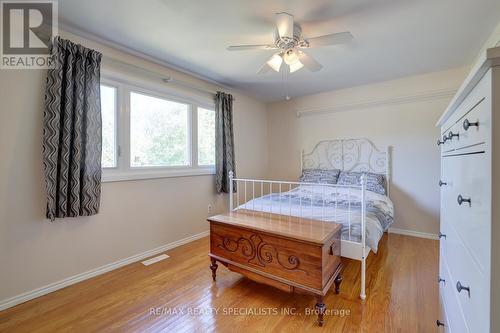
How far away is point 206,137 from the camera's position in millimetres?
3514

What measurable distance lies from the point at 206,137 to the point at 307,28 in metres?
2.05

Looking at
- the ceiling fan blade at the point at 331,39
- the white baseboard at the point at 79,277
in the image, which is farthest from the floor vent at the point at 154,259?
the ceiling fan blade at the point at 331,39

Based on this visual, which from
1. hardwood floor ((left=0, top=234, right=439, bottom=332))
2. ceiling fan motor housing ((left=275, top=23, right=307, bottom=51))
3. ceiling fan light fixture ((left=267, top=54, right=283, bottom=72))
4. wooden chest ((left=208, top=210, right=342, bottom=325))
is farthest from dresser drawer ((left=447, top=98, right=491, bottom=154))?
ceiling fan light fixture ((left=267, top=54, right=283, bottom=72))

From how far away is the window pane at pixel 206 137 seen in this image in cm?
342

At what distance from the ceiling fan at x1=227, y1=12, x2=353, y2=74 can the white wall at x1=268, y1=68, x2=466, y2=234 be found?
1.87 meters

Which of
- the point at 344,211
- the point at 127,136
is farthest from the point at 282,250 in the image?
the point at 127,136

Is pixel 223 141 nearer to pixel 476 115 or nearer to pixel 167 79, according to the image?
pixel 167 79

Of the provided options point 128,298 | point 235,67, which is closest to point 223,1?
point 235,67

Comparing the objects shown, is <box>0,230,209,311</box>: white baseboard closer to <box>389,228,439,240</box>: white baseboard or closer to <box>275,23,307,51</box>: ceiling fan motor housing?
<box>275,23,307,51</box>: ceiling fan motor housing

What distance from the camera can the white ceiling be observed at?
179 cm

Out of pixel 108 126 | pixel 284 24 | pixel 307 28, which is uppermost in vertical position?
pixel 307 28

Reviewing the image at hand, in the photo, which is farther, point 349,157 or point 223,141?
point 349,157

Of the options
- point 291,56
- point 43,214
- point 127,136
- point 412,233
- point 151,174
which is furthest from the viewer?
point 412,233

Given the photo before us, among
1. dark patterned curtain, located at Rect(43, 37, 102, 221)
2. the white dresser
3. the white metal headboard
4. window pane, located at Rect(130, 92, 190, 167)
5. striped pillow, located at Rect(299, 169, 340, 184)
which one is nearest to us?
the white dresser
